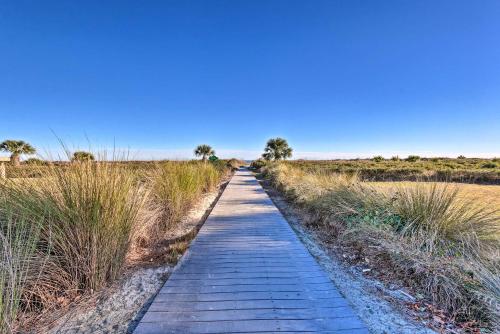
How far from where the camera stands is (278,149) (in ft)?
149

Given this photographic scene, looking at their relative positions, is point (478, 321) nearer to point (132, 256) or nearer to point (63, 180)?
point (132, 256)

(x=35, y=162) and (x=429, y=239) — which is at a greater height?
(x=35, y=162)

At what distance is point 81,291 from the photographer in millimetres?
2881

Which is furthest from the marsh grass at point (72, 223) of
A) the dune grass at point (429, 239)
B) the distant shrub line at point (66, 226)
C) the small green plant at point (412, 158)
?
the small green plant at point (412, 158)

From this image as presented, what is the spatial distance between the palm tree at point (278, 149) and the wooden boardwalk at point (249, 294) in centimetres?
4108

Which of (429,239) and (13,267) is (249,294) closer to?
(13,267)

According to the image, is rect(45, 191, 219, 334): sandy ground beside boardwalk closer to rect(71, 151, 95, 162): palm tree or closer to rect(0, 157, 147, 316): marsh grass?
rect(0, 157, 147, 316): marsh grass

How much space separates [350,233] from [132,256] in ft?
12.2

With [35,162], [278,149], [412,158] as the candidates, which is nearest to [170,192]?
[35,162]

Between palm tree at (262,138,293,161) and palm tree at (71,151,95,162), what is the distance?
42383mm

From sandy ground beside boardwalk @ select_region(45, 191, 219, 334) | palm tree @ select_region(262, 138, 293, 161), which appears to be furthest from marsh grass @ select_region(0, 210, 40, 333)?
palm tree @ select_region(262, 138, 293, 161)

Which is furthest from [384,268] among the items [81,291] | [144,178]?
[144,178]

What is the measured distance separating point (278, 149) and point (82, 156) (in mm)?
42874

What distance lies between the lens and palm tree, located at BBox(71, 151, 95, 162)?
3.25m
